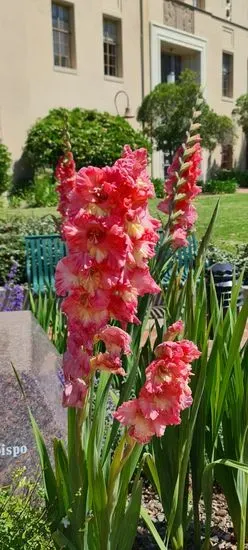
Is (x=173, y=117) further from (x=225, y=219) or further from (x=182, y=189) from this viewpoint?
(x=182, y=189)

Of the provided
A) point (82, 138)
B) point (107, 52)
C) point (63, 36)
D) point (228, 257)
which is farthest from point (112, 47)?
point (228, 257)

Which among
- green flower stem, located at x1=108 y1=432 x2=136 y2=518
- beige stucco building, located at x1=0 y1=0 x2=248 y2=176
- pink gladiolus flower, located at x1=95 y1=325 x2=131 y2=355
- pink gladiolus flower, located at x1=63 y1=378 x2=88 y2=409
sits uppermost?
beige stucco building, located at x1=0 y1=0 x2=248 y2=176

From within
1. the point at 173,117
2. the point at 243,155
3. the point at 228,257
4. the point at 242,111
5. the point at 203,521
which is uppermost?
the point at 242,111

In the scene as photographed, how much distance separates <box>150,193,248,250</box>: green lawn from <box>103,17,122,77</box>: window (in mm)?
7738

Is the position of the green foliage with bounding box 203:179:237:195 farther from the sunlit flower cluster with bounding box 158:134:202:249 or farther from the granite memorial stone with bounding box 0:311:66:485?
the sunlit flower cluster with bounding box 158:134:202:249

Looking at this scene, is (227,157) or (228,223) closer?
(228,223)

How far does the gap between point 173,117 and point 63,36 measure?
183 inches

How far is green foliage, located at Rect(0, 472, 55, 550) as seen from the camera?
1.63 meters

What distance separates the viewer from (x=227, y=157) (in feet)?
103

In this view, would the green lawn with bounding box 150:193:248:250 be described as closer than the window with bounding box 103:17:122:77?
Yes

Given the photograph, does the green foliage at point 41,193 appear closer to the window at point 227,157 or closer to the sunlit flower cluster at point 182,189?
the sunlit flower cluster at point 182,189

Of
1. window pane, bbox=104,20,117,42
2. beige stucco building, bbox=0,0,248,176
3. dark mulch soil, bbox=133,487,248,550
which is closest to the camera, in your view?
dark mulch soil, bbox=133,487,248,550

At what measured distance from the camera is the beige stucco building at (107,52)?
61.7 feet

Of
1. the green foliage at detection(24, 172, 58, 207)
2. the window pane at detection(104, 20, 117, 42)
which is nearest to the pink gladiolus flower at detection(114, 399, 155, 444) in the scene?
the green foliage at detection(24, 172, 58, 207)
